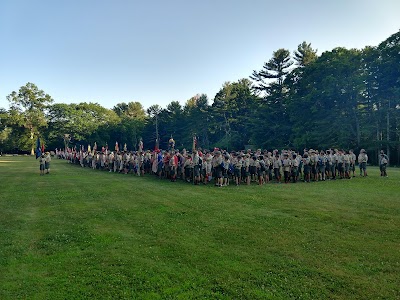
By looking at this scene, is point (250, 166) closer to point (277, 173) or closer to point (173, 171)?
point (277, 173)

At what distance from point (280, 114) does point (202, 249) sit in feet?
157

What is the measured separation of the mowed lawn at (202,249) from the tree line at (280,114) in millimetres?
31348

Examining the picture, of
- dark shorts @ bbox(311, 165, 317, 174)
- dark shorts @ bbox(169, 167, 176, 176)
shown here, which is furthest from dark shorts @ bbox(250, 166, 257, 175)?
dark shorts @ bbox(169, 167, 176, 176)

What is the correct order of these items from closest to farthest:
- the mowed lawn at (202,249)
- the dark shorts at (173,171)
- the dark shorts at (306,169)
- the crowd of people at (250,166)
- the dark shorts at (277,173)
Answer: the mowed lawn at (202,249), the crowd of people at (250,166), the dark shorts at (306,169), the dark shorts at (277,173), the dark shorts at (173,171)

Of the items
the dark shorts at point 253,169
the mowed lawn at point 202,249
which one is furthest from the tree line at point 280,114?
the mowed lawn at point 202,249

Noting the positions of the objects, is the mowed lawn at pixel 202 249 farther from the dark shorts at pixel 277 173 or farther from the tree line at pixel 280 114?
the tree line at pixel 280 114

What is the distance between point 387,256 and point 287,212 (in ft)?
13.8

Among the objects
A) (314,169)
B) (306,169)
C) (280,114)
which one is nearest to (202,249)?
(306,169)

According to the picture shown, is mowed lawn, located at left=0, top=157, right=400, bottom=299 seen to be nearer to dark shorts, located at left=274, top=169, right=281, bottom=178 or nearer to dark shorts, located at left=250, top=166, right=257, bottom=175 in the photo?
dark shorts, located at left=250, top=166, right=257, bottom=175

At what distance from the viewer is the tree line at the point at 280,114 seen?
40.3 meters

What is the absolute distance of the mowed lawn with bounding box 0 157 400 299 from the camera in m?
5.48

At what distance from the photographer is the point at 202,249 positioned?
7246 millimetres

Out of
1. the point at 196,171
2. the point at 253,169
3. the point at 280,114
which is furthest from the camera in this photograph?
the point at 280,114

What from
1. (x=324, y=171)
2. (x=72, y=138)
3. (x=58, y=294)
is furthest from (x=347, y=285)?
(x=72, y=138)
